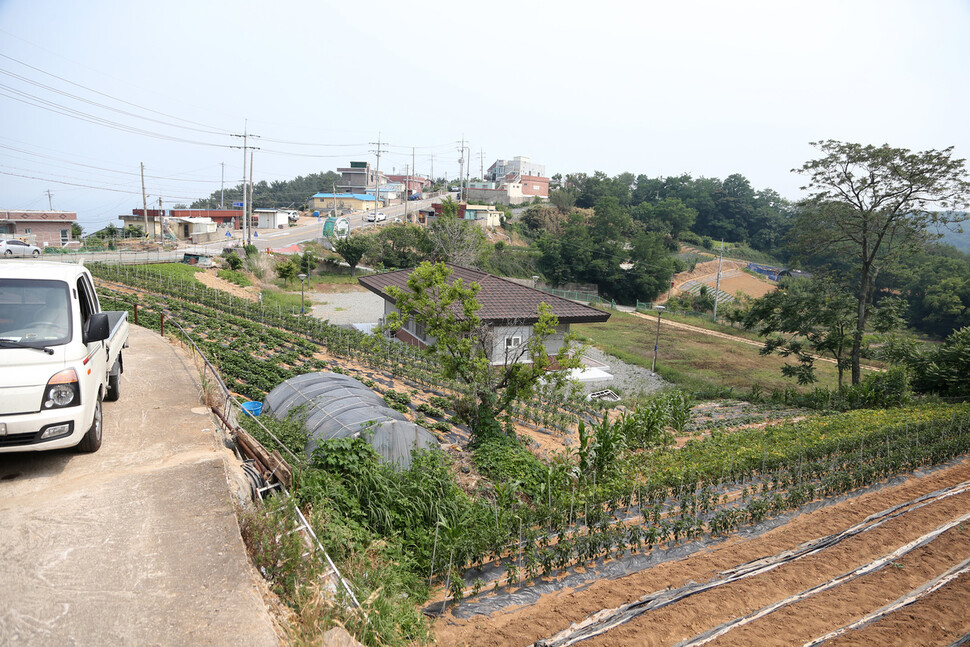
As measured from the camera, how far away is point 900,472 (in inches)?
444

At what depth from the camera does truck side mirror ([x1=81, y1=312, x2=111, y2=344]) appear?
5613mm

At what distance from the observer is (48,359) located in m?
5.30

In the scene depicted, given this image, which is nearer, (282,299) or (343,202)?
(282,299)

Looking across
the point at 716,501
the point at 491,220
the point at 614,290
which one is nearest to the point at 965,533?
the point at 716,501

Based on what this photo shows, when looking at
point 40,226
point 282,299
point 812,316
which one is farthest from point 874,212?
point 40,226

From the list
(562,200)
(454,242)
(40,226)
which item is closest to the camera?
(40,226)

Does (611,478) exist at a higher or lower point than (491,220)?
lower

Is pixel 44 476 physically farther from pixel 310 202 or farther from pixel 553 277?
pixel 310 202

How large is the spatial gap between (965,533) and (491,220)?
63384mm

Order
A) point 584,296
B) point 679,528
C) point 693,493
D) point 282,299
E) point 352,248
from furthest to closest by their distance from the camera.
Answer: point 584,296 → point 352,248 → point 282,299 → point 693,493 → point 679,528

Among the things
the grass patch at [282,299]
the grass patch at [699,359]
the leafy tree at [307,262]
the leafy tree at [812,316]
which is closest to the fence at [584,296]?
the grass patch at [699,359]

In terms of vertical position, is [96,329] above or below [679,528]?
above

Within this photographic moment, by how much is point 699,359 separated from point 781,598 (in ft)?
86.6

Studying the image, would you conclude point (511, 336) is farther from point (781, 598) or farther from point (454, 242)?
point (454, 242)
